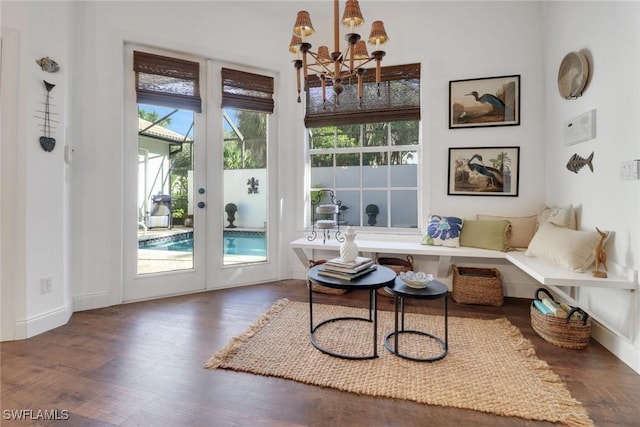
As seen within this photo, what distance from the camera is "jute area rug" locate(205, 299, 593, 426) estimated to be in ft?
5.14

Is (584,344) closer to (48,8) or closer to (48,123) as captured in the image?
(48,123)

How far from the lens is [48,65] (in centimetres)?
244

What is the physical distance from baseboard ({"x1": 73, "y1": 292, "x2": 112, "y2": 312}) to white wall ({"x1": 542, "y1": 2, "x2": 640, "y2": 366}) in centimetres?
403

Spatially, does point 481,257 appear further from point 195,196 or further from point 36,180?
point 36,180

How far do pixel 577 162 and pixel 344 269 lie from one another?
6.87ft

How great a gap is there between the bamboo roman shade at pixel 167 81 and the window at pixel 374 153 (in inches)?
51.6

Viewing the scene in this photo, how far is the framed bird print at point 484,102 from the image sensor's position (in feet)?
10.6

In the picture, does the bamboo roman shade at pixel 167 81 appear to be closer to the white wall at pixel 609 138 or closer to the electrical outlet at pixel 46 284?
the electrical outlet at pixel 46 284

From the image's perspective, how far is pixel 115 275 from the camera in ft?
9.83

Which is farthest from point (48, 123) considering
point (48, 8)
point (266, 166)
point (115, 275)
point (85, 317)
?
point (266, 166)

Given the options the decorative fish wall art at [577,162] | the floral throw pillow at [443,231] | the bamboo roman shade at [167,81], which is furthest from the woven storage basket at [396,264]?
the bamboo roman shade at [167,81]

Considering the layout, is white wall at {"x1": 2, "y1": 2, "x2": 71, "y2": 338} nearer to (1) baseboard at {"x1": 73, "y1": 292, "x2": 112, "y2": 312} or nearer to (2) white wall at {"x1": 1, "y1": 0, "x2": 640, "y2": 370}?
(2) white wall at {"x1": 1, "y1": 0, "x2": 640, "y2": 370}

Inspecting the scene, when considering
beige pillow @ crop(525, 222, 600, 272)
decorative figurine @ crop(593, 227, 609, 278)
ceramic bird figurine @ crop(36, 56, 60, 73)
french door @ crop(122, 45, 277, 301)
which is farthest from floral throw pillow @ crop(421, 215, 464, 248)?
ceramic bird figurine @ crop(36, 56, 60, 73)

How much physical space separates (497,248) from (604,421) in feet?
5.62
